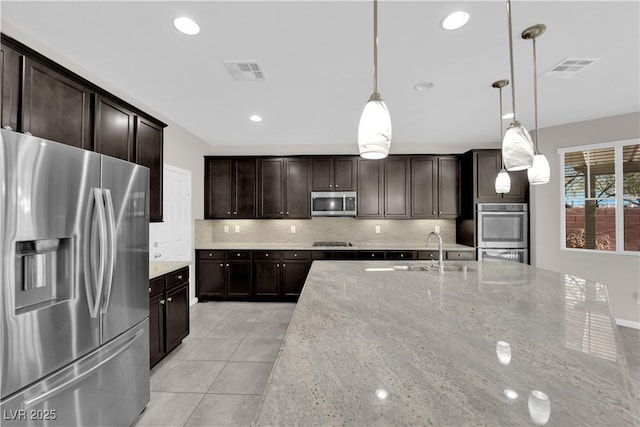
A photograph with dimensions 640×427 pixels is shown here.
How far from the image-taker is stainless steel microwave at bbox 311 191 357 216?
4746 mm

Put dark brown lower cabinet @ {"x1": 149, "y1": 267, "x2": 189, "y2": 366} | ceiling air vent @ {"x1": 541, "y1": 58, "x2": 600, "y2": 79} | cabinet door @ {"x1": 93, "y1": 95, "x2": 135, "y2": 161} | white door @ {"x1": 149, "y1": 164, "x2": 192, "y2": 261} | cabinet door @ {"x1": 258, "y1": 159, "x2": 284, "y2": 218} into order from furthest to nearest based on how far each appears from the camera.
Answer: cabinet door @ {"x1": 258, "y1": 159, "x2": 284, "y2": 218}, white door @ {"x1": 149, "y1": 164, "x2": 192, "y2": 261}, dark brown lower cabinet @ {"x1": 149, "y1": 267, "x2": 189, "y2": 366}, ceiling air vent @ {"x1": 541, "y1": 58, "x2": 600, "y2": 79}, cabinet door @ {"x1": 93, "y1": 95, "x2": 135, "y2": 161}

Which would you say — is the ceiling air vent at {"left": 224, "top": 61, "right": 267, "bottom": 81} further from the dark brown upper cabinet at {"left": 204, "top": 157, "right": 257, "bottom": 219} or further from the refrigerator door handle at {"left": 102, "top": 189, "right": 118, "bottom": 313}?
the dark brown upper cabinet at {"left": 204, "top": 157, "right": 257, "bottom": 219}

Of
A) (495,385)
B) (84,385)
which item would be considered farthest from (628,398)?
(84,385)

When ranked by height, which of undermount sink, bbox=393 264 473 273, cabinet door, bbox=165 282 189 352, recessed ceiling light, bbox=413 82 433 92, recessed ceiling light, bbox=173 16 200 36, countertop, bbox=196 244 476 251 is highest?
recessed ceiling light, bbox=173 16 200 36

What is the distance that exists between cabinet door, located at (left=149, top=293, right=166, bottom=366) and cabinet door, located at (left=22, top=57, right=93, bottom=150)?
1356 mm

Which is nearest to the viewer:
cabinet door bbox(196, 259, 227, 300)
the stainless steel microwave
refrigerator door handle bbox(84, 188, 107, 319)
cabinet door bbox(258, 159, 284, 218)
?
refrigerator door handle bbox(84, 188, 107, 319)

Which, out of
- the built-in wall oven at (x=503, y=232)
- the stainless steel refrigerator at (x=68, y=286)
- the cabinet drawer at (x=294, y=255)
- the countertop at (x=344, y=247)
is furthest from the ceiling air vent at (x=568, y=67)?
the cabinet drawer at (x=294, y=255)

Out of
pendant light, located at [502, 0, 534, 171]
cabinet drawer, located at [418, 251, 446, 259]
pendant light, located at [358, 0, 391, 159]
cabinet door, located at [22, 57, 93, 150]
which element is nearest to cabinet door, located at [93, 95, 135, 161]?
cabinet door, located at [22, 57, 93, 150]

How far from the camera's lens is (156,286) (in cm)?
246

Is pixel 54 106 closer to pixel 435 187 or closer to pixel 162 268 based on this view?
pixel 162 268

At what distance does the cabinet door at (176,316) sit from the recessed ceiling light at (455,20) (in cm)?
312

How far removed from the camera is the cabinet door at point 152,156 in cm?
257

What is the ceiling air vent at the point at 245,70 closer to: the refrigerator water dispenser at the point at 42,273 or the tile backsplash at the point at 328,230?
the refrigerator water dispenser at the point at 42,273

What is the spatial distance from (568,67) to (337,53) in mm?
2014
